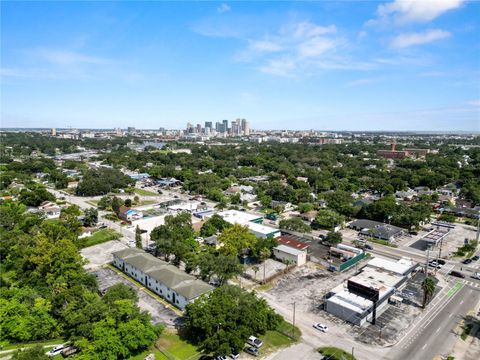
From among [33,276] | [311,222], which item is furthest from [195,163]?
[33,276]

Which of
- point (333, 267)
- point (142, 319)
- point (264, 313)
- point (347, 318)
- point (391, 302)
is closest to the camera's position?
point (142, 319)

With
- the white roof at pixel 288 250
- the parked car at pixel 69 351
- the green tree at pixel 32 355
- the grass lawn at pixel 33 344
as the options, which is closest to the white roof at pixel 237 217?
the white roof at pixel 288 250

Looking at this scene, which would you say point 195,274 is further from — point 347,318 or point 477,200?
point 477,200

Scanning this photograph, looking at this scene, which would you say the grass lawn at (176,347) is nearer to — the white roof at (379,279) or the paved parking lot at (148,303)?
the paved parking lot at (148,303)

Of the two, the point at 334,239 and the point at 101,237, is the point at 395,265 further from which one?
the point at 101,237

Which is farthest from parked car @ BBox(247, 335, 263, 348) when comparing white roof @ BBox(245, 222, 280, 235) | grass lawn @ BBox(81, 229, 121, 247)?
grass lawn @ BBox(81, 229, 121, 247)

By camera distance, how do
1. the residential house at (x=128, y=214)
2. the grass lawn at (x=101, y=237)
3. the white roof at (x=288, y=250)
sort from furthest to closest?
the residential house at (x=128, y=214) < the grass lawn at (x=101, y=237) < the white roof at (x=288, y=250)
